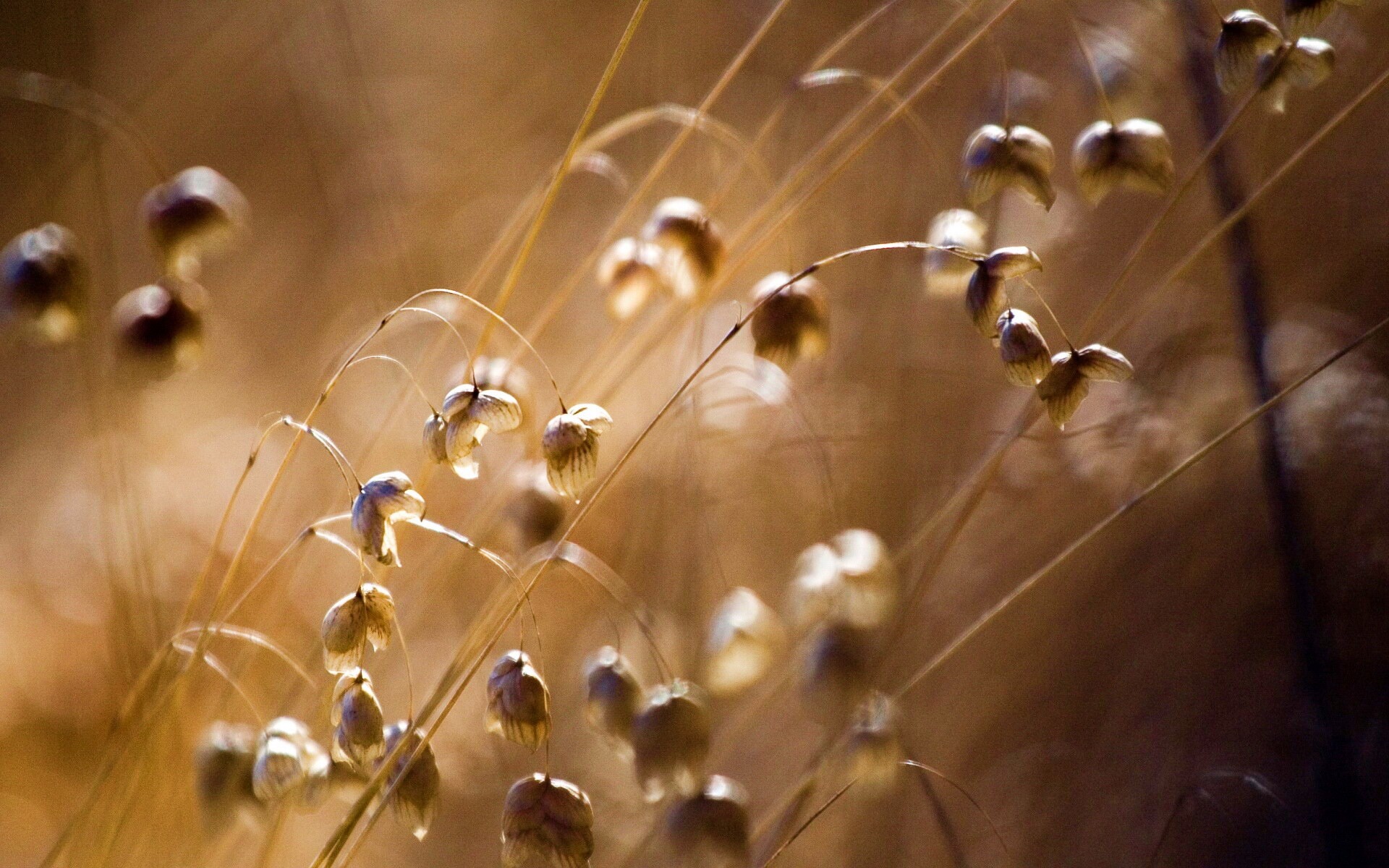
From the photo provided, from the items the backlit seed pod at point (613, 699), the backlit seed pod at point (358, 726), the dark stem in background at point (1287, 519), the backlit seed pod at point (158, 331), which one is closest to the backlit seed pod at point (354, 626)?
the backlit seed pod at point (358, 726)

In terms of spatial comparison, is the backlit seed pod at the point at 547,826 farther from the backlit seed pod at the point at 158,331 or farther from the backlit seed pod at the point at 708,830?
the backlit seed pod at the point at 158,331

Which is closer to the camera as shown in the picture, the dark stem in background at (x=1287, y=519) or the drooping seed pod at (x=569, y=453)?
the drooping seed pod at (x=569, y=453)

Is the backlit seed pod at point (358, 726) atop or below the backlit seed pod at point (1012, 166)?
below

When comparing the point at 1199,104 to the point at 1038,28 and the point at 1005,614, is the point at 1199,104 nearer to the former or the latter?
the point at 1038,28

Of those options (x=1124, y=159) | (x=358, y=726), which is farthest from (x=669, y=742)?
(x=1124, y=159)

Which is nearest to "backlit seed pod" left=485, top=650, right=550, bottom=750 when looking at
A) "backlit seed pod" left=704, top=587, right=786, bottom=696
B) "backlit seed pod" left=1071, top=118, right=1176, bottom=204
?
"backlit seed pod" left=704, top=587, right=786, bottom=696

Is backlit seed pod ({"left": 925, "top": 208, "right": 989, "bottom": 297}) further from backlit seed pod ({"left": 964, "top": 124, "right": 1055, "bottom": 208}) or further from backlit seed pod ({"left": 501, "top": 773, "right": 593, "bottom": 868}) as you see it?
backlit seed pod ({"left": 501, "top": 773, "right": 593, "bottom": 868})

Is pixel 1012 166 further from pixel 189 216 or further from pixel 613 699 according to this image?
pixel 189 216
